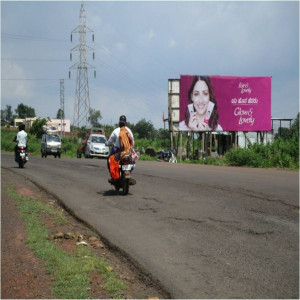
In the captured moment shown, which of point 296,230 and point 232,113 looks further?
point 232,113

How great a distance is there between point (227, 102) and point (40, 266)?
108 feet

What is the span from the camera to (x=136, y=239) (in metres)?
7.50

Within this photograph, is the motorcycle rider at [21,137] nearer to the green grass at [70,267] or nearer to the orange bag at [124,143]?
the orange bag at [124,143]

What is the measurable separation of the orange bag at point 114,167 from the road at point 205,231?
0.44m

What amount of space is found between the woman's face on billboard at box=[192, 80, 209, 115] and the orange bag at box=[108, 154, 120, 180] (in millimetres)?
26196

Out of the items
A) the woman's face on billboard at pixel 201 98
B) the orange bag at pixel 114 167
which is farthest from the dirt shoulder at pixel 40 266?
the woman's face on billboard at pixel 201 98

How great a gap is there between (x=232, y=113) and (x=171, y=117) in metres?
4.89

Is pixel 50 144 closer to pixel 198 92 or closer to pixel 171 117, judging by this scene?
pixel 171 117

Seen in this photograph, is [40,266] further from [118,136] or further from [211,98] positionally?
[211,98]

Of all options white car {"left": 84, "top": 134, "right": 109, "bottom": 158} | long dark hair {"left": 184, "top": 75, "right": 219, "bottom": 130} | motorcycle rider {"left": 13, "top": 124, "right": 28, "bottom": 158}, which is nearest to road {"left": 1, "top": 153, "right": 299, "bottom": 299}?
motorcycle rider {"left": 13, "top": 124, "right": 28, "bottom": 158}

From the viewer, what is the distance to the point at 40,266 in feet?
20.3

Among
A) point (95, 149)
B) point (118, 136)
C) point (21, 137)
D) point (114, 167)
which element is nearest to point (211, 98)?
point (95, 149)

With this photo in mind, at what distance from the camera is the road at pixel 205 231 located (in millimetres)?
5559

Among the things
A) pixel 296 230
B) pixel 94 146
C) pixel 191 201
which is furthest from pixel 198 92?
pixel 296 230
